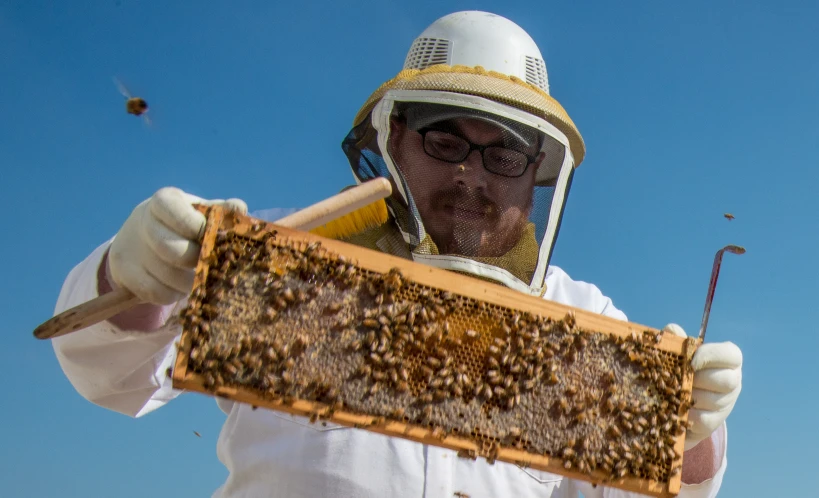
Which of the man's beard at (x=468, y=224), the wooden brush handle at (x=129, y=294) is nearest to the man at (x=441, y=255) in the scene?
the man's beard at (x=468, y=224)

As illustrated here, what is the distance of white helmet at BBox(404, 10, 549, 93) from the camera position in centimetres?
514

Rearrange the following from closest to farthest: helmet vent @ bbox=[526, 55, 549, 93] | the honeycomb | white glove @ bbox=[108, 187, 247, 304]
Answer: the honeycomb → white glove @ bbox=[108, 187, 247, 304] → helmet vent @ bbox=[526, 55, 549, 93]

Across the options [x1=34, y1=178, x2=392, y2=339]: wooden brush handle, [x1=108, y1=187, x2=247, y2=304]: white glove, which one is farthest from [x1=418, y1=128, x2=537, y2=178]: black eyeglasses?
[x1=108, y1=187, x2=247, y2=304]: white glove

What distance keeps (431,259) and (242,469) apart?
66.5 inches

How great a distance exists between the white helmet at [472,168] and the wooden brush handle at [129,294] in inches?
46.4

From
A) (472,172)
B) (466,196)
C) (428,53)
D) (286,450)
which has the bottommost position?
(286,450)

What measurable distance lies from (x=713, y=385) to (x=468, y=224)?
1.70 m

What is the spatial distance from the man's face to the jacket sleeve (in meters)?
1.64

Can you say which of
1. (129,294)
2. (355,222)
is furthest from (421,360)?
(129,294)

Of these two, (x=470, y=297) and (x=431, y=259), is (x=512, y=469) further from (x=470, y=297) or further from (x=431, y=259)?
(x=470, y=297)

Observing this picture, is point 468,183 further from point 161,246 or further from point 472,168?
point 161,246

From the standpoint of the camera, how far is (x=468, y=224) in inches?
179

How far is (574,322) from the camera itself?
11.0 ft

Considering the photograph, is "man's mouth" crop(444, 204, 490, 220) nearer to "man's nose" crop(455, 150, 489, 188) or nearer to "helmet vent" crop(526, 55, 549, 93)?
"man's nose" crop(455, 150, 489, 188)
